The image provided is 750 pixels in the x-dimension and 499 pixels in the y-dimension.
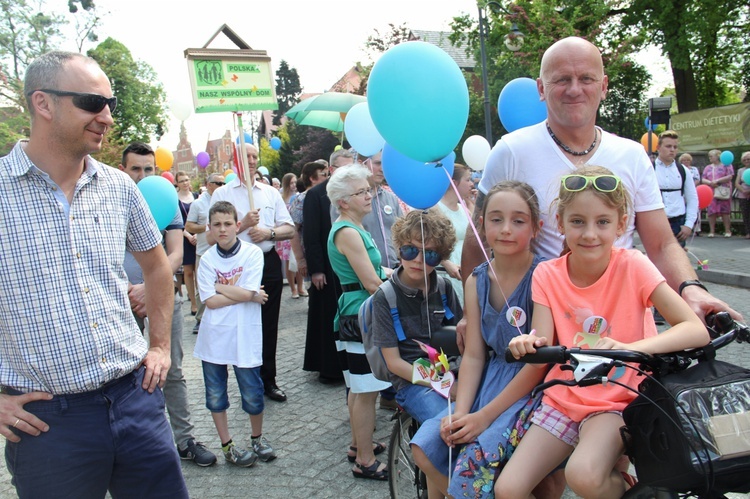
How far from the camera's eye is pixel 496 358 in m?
2.53

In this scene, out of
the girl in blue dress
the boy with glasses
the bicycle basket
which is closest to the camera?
the bicycle basket

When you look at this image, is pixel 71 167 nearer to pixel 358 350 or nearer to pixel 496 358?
pixel 496 358

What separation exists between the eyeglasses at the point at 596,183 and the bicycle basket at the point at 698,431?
2.20ft

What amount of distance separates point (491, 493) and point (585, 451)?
0.44 meters

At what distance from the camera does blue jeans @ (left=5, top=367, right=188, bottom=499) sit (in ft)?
7.10

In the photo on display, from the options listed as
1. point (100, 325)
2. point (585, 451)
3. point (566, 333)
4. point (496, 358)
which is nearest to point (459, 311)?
point (496, 358)

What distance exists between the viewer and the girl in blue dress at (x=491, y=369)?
7.41 ft

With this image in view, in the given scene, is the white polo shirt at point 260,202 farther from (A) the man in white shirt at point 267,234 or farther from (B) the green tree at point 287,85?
(B) the green tree at point 287,85

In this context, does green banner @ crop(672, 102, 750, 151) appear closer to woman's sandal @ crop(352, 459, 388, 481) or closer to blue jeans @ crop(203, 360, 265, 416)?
woman's sandal @ crop(352, 459, 388, 481)

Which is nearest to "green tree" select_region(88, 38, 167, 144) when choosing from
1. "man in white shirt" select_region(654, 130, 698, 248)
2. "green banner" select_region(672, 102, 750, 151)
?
"green banner" select_region(672, 102, 750, 151)

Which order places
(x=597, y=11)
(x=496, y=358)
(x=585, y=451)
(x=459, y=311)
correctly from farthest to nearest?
(x=597, y=11) < (x=459, y=311) < (x=496, y=358) < (x=585, y=451)

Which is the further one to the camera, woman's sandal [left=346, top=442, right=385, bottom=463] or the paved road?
woman's sandal [left=346, top=442, right=385, bottom=463]

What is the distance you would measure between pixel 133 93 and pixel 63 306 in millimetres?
43800

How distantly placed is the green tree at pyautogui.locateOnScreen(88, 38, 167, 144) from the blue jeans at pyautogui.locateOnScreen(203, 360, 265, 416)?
127 feet
